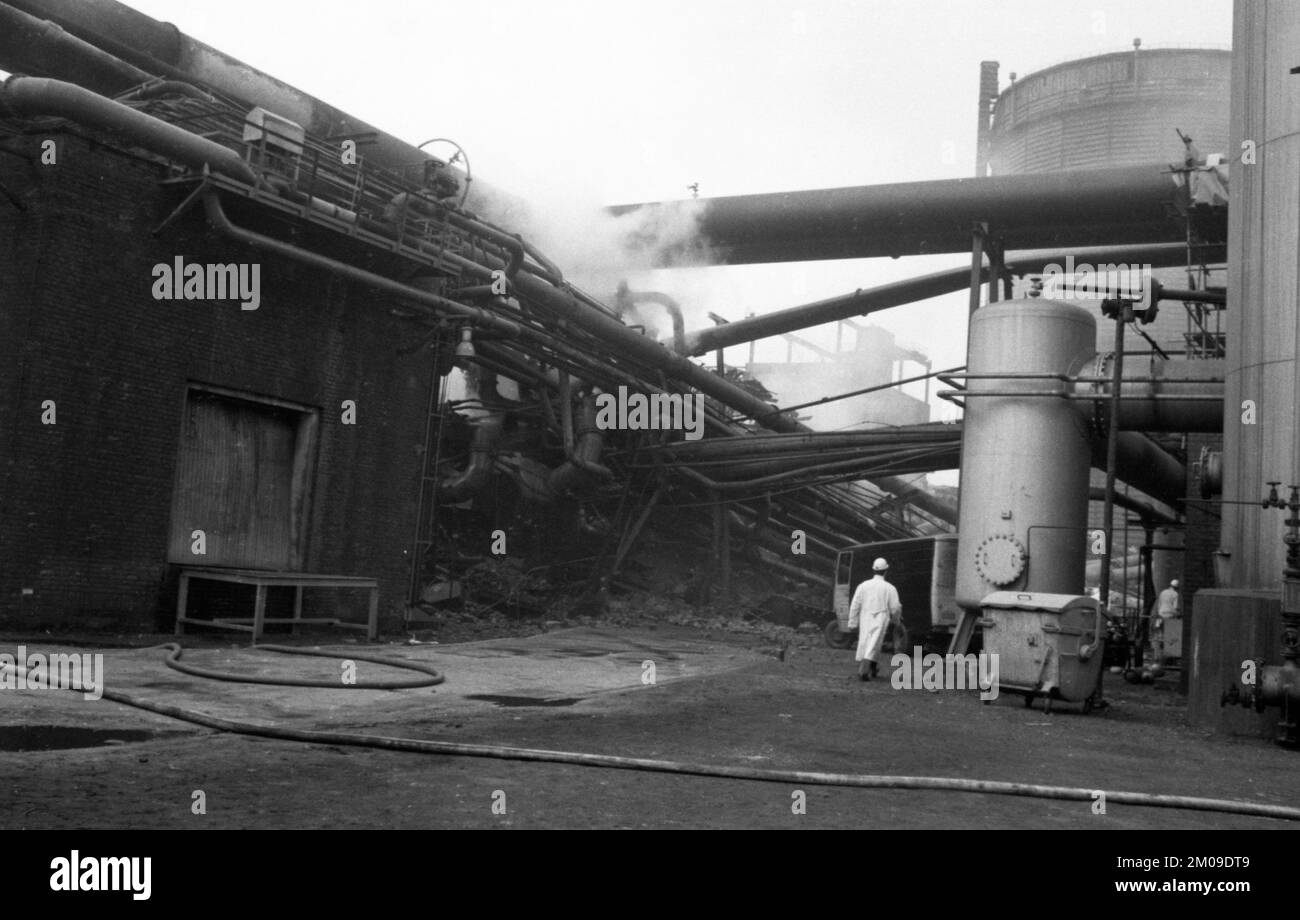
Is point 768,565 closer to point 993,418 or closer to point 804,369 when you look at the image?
point 993,418

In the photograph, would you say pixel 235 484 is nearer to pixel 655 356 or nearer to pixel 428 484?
pixel 428 484

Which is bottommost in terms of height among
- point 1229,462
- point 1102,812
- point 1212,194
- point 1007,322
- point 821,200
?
point 1102,812

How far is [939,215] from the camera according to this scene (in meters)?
20.1

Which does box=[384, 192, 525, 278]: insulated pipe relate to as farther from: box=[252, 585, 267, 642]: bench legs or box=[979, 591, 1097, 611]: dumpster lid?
box=[979, 591, 1097, 611]: dumpster lid

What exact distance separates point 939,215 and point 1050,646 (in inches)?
396

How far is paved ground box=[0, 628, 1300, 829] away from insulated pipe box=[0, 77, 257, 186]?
549 cm

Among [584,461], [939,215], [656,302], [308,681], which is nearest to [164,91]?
[308,681]

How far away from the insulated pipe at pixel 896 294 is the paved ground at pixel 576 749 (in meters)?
10.6

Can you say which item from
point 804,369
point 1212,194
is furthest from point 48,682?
point 804,369

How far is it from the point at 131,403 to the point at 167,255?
5.99 feet

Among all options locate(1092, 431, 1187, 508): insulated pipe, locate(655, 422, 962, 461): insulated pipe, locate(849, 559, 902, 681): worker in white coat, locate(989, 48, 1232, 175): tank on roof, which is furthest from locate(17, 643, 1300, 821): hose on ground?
locate(989, 48, 1232, 175): tank on roof

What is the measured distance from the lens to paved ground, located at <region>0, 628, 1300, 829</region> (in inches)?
214

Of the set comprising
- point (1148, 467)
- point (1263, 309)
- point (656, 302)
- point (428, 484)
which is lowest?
point (428, 484)
